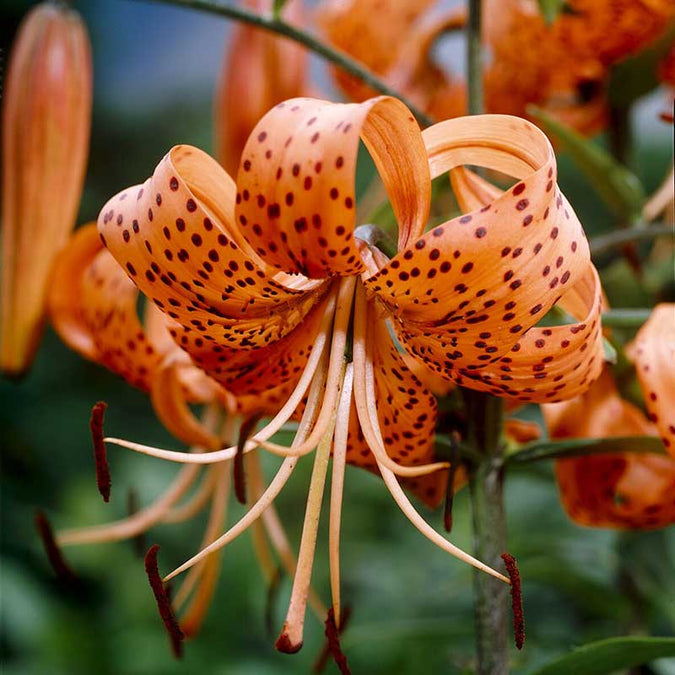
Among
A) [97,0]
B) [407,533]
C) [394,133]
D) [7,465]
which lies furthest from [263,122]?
[97,0]

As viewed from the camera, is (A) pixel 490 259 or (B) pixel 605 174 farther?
(B) pixel 605 174

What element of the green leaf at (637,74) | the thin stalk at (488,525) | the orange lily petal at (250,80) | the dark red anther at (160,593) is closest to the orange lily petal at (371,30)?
the orange lily petal at (250,80)

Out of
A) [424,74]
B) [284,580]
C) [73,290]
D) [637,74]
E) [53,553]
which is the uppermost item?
[637,74]

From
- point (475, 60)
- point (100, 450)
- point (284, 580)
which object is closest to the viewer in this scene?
point (100, 450)

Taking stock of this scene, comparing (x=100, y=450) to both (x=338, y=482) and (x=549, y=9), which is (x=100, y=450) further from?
(x=549, y=9)

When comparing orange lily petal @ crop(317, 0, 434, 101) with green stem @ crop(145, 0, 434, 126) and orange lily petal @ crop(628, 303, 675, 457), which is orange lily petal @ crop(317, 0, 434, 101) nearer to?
green stem @ crop(145, 0, 434, 126)

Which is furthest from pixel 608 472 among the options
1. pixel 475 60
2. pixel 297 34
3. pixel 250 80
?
pixel 250 80

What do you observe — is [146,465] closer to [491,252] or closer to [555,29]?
[555,29]
